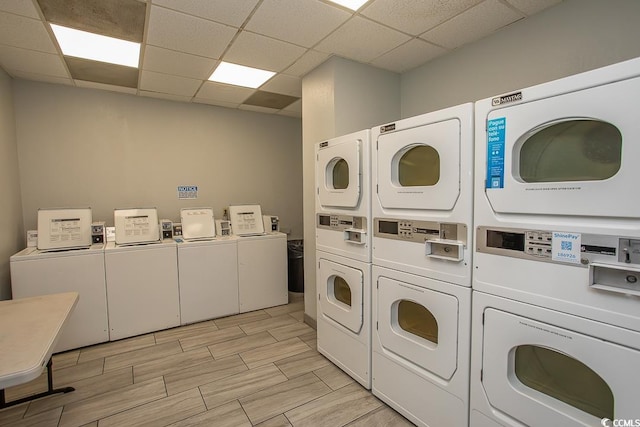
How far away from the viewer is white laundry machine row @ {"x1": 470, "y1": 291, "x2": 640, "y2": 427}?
1136 mm

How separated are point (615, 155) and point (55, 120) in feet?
15.8

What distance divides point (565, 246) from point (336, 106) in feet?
7.32

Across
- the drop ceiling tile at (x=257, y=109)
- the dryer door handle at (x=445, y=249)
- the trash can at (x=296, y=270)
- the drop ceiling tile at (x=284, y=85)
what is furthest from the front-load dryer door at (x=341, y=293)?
the drop ceiling tile at (x=257, y=109)

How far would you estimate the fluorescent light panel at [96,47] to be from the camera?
8.02ft

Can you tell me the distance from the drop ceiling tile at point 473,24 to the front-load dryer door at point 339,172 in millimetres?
1197

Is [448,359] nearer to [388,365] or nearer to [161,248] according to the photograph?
[388,365]

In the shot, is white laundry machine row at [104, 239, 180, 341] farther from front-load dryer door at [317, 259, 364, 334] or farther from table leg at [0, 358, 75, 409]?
front-load dryer door at [317, 259, 364, 334]

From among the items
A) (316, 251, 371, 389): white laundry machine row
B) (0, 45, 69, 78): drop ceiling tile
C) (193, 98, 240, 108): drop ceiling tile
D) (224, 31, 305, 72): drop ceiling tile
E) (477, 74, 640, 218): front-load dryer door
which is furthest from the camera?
(193, 98, 240, 108): drop ceiling tile

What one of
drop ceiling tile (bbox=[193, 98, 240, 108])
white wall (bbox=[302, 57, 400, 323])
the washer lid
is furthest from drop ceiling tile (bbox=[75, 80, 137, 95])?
white wall (bbox=[302, 57, 400, 323])

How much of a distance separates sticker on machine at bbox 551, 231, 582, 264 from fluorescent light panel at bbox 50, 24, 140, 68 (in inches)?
127

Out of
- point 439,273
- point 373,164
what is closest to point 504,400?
point 439,273

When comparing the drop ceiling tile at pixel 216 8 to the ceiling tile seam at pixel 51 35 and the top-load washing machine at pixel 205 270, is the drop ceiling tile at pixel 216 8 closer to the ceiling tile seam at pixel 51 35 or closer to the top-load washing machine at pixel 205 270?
the ceiling tile seam at pixel 51 35

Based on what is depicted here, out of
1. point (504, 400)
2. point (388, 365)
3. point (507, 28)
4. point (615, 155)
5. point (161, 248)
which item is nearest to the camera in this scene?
point (615, 155)

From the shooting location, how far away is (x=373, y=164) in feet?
6.98
